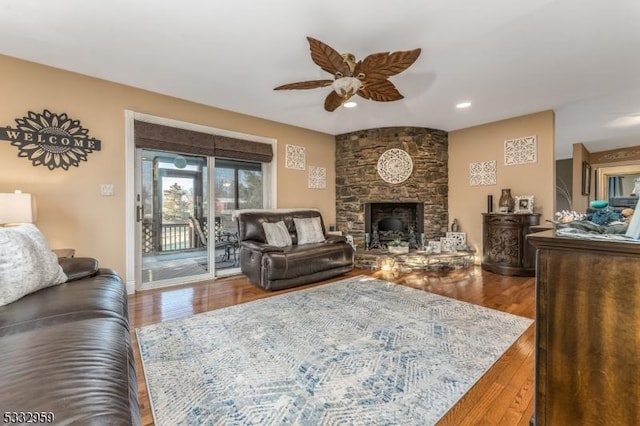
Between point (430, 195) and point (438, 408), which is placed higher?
point (430, 195)

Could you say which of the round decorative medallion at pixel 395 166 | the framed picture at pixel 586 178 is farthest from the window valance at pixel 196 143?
the framed picture at pixel 586 178

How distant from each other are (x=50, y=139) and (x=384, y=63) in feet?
10.9

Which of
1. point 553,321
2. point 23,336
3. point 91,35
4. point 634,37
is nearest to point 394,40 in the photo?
point 634,37

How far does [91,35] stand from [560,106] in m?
5.50

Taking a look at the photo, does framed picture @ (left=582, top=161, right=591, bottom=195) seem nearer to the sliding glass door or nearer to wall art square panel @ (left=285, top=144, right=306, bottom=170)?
wall art square panel @ (left=285, top=144, right=306, bottom=170)

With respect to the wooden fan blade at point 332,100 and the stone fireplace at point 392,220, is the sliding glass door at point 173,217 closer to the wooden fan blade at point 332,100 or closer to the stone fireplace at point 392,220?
the wooden fan blade at point 332,100

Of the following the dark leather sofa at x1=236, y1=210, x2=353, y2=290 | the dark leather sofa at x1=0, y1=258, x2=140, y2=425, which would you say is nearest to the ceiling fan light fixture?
→ the dark leather sofa at x1=236, y1=210, x2=353, y2=290

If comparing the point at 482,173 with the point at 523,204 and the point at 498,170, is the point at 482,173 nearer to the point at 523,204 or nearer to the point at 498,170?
the point at 498,170

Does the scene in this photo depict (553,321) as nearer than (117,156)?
Yes

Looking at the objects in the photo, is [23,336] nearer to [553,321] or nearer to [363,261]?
[553,321]

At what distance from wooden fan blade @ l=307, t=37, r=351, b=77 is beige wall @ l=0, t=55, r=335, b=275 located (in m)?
2.35

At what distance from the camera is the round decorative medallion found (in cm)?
492

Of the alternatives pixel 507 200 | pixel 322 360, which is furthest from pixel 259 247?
pixel 507 200

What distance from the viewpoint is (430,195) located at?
5008 mm
